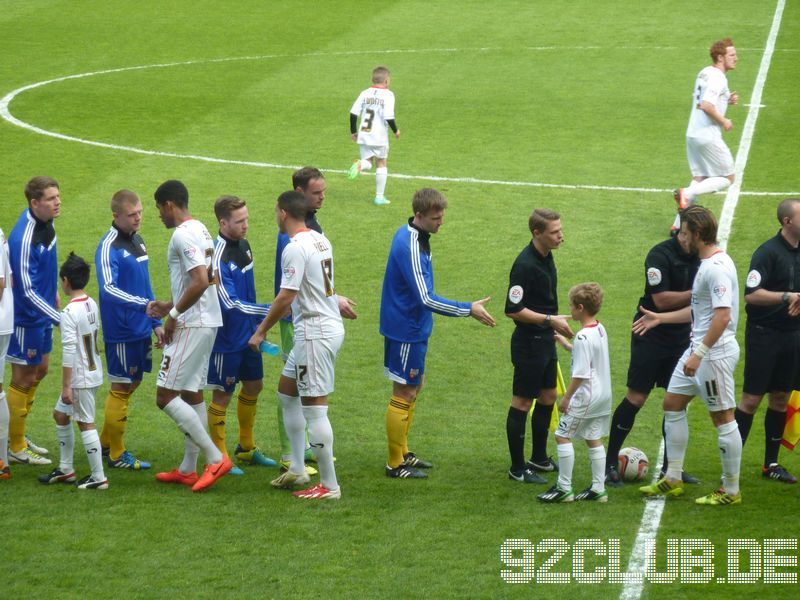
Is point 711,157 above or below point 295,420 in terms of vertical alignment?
above

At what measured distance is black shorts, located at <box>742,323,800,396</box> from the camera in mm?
8523

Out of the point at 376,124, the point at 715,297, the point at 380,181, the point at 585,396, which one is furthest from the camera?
the point at 376,124

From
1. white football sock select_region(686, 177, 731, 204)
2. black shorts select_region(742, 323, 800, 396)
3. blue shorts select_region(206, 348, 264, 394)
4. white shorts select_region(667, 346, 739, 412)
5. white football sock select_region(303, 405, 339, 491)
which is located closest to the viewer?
white shorts select_region(667, 346, 739, 412)

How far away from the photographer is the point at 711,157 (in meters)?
15.1

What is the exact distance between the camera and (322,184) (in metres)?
→ 9.00

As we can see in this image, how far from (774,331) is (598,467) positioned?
1637mm

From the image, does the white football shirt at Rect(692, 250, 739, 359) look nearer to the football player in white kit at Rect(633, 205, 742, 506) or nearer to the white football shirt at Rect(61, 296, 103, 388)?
the football player in white kit at Rect(633, 205, 742, 506)

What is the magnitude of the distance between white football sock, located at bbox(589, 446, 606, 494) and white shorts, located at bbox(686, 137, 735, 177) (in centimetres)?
785

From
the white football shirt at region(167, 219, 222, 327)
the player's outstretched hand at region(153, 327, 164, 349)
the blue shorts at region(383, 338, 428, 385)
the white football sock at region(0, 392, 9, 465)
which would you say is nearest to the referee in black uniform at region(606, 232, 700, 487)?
the blue shorts at region(383, 338, 428, 385)

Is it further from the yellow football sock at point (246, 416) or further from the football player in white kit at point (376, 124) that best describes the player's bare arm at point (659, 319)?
the football player in white kit at point (376, 124)

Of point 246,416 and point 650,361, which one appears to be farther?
point 246,416

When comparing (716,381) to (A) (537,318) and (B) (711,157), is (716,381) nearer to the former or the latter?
(A) (537,318)

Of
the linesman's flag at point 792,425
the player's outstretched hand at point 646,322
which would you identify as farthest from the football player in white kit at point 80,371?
the linesman's flag at point 792,425

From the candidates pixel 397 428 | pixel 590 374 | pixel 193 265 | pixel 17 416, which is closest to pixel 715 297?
pixel 590 374
